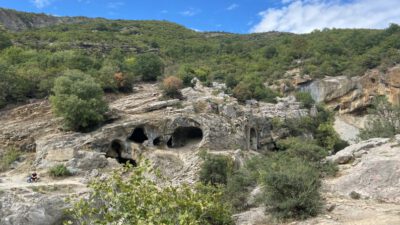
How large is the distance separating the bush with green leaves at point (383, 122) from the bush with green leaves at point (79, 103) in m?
20.5

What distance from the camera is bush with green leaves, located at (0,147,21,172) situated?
2408cm

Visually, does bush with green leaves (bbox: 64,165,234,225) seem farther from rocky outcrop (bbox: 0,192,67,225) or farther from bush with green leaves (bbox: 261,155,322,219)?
rocky outcrop (bbox: 0,192,67,225)

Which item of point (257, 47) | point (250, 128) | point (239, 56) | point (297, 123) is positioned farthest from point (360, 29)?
point (250, 128)

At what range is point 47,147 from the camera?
2497 centimetres

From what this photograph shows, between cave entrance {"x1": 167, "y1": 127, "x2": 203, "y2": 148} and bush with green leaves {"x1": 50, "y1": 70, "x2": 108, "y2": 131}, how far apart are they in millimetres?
4942

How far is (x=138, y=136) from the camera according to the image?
28094mm

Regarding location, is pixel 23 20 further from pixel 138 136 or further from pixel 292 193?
pixel 292 193

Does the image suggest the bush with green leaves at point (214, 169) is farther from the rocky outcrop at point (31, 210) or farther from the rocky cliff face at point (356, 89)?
the rocky cliff face at point (356, 89)

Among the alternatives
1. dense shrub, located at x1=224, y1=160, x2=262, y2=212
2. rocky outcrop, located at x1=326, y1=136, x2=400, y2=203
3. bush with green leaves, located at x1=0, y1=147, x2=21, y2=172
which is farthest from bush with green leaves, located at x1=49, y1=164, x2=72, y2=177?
rocky outcrop, located at x1=326, y1=136, x2=400, y2=203

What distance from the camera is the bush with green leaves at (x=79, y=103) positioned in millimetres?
26375

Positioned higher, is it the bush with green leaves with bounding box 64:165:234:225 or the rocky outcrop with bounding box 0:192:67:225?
the bush with green leaves with bounding box 64:165:234:225

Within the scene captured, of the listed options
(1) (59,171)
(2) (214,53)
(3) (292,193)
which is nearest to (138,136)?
(1) (59,171)

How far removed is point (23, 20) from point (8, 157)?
7235 cm

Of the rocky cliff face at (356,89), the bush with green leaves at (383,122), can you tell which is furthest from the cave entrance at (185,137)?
the rocky cliff face at (356,89)
